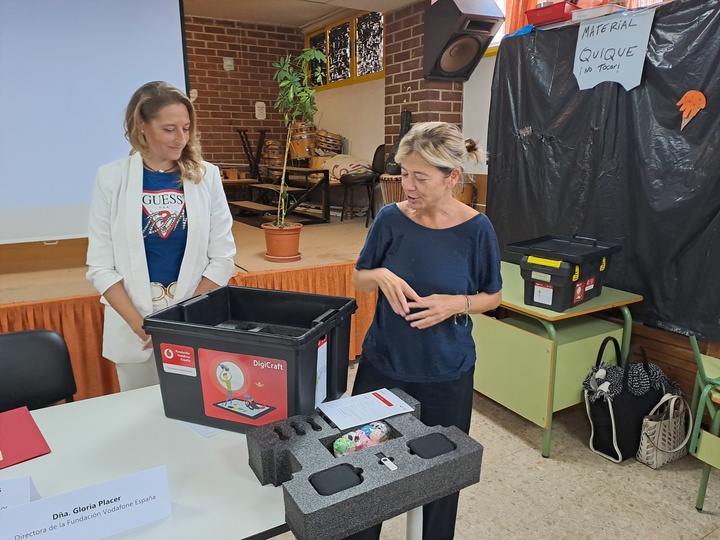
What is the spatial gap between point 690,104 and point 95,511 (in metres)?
2.50

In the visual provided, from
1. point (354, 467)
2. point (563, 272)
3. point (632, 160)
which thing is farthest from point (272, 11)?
point (354, 467)

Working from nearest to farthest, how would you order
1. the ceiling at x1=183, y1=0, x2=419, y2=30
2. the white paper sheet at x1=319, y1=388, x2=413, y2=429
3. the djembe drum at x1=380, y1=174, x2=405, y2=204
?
1. the white paper sheet at x1=319, y1=388, x2=413, y2=429
2. the djembe drum at x1=380, y1=174, x2=405, y2=204
3. the ceiling at x1=183, y1=0, x2=419, y2=30

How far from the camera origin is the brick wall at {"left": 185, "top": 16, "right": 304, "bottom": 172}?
5812 millimetres

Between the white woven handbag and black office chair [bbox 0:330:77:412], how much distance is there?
7.37ft

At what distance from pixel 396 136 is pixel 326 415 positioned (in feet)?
10.6

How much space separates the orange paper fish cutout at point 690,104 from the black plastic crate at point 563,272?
0.61 metres

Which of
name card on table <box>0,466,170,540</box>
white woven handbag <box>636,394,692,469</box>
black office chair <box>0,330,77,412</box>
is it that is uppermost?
name card on table <box>0,466,170,540</box>

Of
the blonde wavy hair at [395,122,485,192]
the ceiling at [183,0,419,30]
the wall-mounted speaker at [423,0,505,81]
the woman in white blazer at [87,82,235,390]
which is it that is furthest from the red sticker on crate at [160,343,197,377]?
the ceiling at [183,0,419,30]

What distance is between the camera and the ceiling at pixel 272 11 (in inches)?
199

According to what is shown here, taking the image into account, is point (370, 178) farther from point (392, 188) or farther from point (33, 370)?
point (33, 370)

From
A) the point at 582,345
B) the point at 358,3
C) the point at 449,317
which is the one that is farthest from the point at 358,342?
the point at 358,3

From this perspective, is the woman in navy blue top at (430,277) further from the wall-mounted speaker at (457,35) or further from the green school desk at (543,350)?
the wall-mounted speaker at (457,35)

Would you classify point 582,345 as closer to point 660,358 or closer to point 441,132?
point 660,358

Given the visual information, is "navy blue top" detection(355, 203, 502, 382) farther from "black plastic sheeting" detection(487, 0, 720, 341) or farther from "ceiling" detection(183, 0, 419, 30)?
"ceiling" detection(183, 0, 419, 30)
